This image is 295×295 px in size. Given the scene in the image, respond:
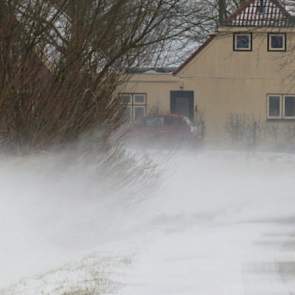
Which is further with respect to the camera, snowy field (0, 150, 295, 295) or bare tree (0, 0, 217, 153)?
bare tree (0, 0, 217, 153)

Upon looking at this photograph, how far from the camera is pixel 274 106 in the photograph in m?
46.1

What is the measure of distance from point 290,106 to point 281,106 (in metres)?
0.54

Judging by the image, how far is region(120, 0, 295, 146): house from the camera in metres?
45.4

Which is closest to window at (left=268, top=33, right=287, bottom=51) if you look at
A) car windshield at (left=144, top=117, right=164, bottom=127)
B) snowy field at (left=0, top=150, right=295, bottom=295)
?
car windshield at (left=144, top=117, right=164, bottom=127)

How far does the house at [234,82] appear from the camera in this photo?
45.4 meters

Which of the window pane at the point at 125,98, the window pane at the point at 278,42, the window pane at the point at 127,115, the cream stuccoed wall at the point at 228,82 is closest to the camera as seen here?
the window pane at the point at 125,98

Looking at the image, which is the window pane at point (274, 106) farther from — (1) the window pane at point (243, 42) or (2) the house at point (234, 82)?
(1) the window pane at point (243, 42)

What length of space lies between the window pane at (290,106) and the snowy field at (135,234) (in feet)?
79.6

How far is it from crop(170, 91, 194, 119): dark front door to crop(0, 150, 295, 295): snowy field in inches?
987

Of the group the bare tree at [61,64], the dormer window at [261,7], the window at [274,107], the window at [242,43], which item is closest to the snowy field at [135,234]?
the bare tree at [61,64]

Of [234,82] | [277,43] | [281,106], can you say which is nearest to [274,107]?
[281,106]

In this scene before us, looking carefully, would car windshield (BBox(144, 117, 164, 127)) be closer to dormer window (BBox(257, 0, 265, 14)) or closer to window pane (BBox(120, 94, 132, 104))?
dormer window (BBox(257, 0, 265, 14))

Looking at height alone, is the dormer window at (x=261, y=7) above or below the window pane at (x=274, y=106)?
above

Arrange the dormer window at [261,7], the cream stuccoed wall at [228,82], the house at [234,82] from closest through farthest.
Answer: the dormer window at [261,7] → the house at [234,82] → the cream stuccoed wall at [228,82]
